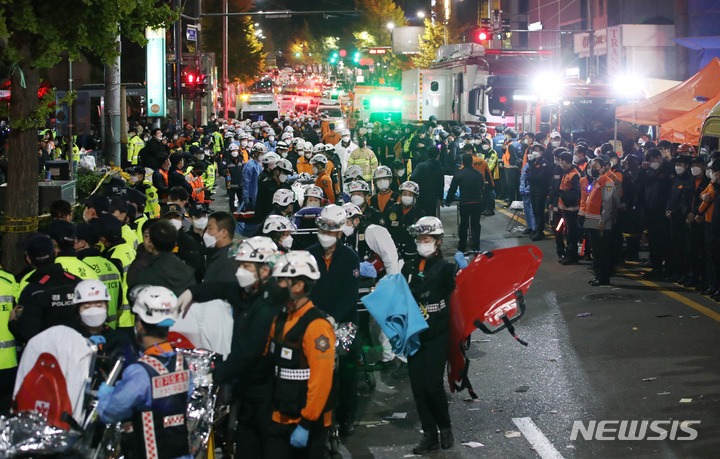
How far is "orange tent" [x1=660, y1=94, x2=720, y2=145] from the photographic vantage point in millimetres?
18781

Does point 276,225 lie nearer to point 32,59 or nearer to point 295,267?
point 295,267

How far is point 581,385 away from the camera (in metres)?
9.27

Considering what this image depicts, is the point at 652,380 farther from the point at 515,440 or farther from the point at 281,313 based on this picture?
the point at 281,313

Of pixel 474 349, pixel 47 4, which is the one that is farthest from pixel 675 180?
pixel 47 4

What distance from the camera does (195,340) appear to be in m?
6.19

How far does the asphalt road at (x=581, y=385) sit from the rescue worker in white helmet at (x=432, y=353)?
0.21 m

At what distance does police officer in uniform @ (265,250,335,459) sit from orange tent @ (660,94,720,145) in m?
15.2

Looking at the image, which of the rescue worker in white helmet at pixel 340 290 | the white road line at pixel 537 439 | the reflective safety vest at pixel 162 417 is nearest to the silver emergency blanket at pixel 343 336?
the rescue worker in white helmet at pixel 340 290

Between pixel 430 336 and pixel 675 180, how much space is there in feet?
27.7

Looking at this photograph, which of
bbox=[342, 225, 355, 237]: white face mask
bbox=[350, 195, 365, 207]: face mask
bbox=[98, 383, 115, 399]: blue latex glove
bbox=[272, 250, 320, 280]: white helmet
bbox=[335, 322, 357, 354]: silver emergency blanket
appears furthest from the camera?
bbox=[350, 195, 365, 207]: face mask

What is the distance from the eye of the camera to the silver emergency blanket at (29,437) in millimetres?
4766

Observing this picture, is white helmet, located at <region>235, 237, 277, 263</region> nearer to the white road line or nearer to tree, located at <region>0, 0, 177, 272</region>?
the white road line

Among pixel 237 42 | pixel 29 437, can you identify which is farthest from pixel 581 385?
pixel 237 42

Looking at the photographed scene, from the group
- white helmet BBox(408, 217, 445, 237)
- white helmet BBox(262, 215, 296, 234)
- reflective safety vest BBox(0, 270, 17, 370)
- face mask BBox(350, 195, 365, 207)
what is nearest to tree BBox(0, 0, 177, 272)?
face mask BBox(350, 195, 365, 207)
